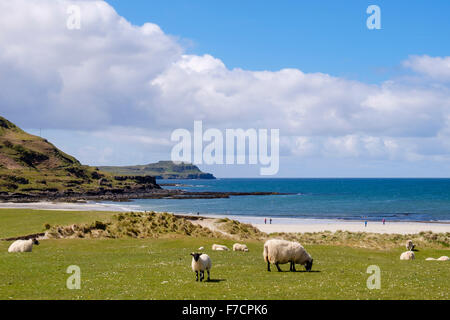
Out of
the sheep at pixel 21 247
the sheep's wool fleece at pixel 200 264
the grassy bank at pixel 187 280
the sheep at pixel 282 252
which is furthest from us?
the sheep at pixel 21 247

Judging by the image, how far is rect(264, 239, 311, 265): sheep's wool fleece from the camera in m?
26.5

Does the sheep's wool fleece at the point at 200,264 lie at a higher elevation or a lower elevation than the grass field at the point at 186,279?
higher

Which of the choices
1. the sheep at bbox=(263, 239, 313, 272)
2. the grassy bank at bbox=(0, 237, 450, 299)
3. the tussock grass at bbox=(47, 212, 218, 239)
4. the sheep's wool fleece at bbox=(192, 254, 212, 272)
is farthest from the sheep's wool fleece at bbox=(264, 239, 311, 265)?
the tussock grass at bbox=(47, 212, 218, 239)

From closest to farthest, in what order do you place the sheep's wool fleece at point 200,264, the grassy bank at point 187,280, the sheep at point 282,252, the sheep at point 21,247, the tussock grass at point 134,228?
the grassy bank at point 187,280 → the sheep's wool fleece at point 200,264 → the sheep at point 282,252 → the sheep at point 21,247 → the tussock grass at point 134,228

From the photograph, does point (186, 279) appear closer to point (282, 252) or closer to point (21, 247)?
point (282, 252)

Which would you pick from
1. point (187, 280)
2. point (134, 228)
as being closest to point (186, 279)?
point (187, 280)

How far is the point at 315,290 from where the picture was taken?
20.0 m

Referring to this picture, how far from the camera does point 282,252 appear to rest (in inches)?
1046

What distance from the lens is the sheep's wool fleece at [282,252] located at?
2647 cm

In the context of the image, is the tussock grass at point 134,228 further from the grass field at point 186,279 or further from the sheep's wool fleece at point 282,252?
the sheep's wool fleece at point 282,252

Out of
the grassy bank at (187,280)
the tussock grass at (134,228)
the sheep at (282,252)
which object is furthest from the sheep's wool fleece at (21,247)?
the sheep at (282,252)
